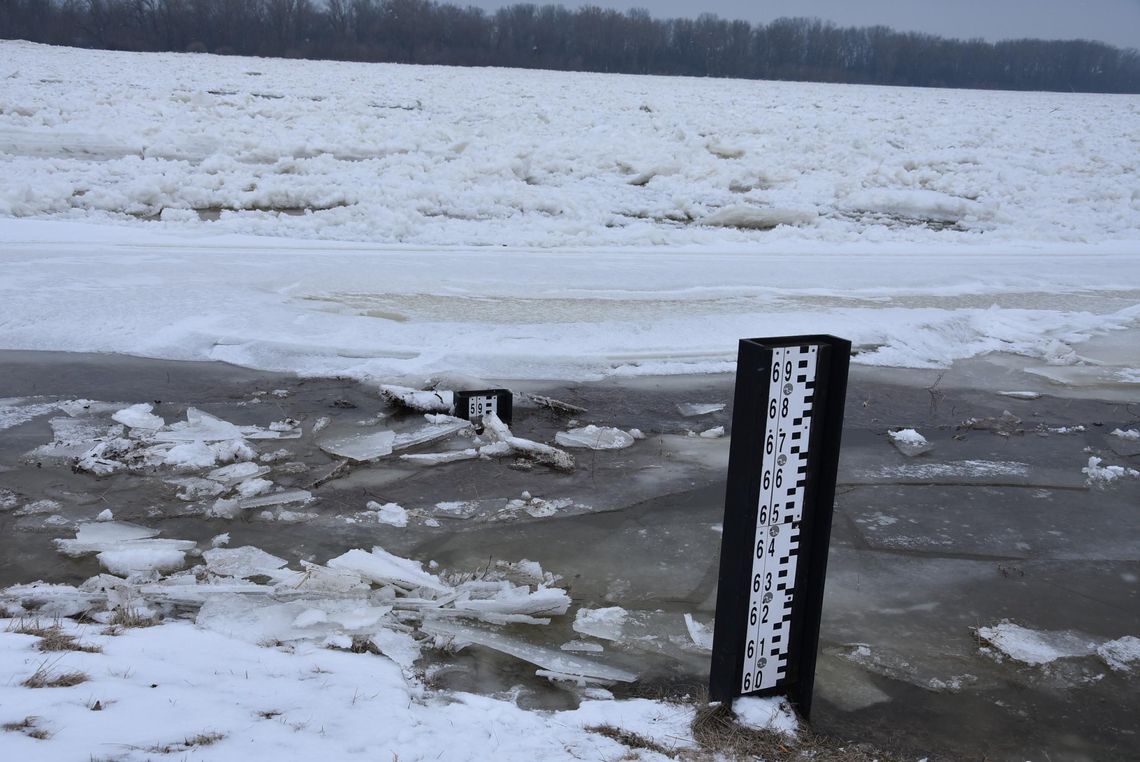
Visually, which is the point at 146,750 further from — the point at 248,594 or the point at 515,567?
the point at 515,567

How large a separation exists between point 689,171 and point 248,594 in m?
16.2

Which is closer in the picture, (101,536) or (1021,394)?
(101,536)

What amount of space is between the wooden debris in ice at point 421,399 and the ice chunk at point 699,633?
2.99 meters

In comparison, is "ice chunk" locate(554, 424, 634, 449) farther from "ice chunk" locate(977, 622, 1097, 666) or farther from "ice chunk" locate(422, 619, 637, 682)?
"ice chunk" locate(977, 622, 1097, 666)

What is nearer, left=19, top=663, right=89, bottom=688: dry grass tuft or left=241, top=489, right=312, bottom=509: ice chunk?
left=19, top=663, right=89, bottom=688: dry grass tuft

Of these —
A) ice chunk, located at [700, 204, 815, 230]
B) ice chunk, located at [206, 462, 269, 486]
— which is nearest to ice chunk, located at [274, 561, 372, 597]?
ice chunk, located at [206, 462, 269, 486]

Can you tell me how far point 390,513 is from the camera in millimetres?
4938

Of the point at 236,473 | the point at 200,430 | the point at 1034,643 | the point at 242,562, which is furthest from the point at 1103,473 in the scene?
the point at 200,430

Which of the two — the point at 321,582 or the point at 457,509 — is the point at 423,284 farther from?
the point at 321,582

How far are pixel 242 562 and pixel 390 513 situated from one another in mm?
849

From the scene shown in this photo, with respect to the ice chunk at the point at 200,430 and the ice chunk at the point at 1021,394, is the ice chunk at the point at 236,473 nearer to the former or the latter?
the ice chunk at the point at 200,430

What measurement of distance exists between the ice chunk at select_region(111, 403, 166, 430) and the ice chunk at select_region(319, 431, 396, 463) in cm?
111

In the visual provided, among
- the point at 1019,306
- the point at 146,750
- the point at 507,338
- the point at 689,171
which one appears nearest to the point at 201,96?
the point at 689,171

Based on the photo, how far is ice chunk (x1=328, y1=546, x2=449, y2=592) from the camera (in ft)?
13.5
